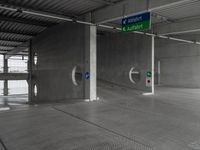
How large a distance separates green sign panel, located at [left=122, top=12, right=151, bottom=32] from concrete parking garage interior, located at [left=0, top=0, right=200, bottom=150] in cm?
18

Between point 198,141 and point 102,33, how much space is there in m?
12.4

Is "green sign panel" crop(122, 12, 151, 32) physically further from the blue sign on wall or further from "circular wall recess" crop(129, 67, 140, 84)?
"circular wall recess" crop(129, 67, 140, 84)

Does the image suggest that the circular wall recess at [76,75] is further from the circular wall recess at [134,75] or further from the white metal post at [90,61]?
the circular wall recess at [134,75]

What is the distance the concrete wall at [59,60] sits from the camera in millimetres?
9539

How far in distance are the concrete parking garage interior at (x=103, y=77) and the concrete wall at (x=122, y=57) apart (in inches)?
2.5

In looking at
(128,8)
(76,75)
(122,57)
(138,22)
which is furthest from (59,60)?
(138,22)

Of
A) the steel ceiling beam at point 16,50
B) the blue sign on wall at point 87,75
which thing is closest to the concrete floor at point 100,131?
the blue sign on wall at point 87,75

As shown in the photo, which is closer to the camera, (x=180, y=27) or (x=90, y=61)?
(x=90, y=61)

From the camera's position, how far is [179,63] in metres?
15.0

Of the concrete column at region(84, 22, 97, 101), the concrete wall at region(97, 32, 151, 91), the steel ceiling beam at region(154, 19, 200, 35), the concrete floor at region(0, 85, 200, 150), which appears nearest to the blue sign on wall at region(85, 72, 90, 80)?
the concrete column at region(84, 22, 97, 101)

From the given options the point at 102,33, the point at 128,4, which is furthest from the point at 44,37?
the point at 128,4

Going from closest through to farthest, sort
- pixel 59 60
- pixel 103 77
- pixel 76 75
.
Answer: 1. pixel 76 75
2. pixel 59 60
3. pixel 103 77

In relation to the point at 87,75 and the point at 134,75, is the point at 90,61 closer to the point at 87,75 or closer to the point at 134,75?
the point at 87,75

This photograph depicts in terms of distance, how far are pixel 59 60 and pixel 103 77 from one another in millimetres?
4539
